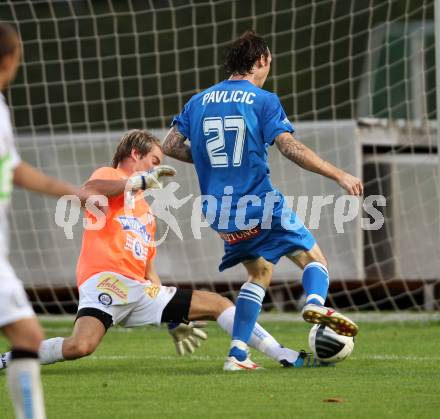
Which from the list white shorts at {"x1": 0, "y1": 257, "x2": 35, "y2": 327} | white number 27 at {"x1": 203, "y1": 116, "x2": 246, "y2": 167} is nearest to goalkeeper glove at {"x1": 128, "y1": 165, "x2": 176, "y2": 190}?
white number 27 at {"x1": 203, "y1": 116, "x2": 246, "y2": 167}

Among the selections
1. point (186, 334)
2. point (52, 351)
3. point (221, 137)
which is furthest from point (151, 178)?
point (186, 334)

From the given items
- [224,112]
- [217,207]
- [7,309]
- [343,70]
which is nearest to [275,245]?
[217,207]

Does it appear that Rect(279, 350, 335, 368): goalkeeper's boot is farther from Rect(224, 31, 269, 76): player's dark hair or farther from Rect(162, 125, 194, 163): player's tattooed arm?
Rect(224, 31, 269, 76): player's dark hair

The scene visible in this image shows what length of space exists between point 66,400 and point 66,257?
21.8ft

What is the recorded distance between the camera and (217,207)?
21.4 feet

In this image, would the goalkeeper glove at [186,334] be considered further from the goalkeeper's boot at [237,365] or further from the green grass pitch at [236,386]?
the goalkeeper's boot at [237,365]

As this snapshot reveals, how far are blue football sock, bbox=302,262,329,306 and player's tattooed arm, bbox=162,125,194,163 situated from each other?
3.20ft

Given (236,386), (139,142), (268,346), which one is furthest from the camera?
(139,142)

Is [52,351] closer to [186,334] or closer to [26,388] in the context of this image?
[186,334]

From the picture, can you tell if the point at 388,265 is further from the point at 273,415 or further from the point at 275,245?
the point at 273,415

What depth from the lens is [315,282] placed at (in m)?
6.43

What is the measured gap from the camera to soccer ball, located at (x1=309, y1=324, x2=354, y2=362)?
642 centimetres

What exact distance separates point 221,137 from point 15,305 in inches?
109

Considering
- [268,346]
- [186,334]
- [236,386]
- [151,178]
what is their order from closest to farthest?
1. [236,386]
2. [151,178]
3. [268,346]
4. [186,334]
